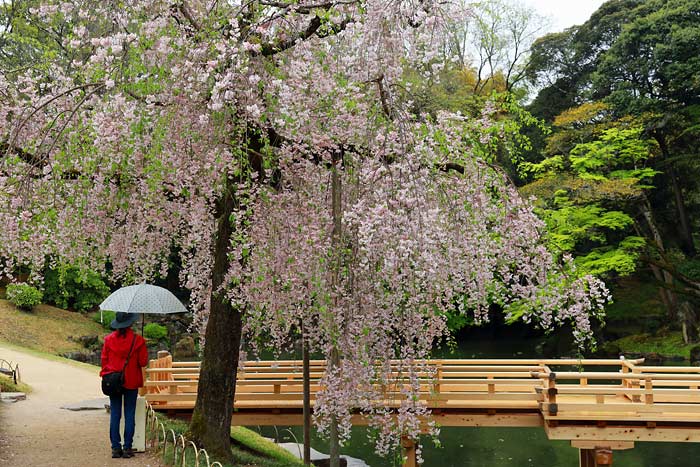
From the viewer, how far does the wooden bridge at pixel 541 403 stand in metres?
9.02

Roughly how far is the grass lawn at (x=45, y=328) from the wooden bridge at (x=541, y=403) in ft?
44.3

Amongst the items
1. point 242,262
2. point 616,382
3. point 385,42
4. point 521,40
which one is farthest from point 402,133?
point 521,40

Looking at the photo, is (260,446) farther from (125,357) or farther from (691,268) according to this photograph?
(691,268)

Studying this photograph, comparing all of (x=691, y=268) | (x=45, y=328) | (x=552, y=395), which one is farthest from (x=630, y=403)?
(x=45, y=328)

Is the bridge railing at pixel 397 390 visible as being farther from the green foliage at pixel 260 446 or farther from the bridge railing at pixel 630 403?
the green foliage at pixel 260 446

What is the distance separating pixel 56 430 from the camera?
8.54 metres

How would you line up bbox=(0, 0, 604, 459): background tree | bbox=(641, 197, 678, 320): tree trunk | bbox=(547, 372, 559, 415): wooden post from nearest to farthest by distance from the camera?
1. bbox=(0, 0, 604, 459): background tree
2. bbox=(547, 372, 559, 415): wooden post
3. bbox=(641, 197, 678, 320): tree trunk

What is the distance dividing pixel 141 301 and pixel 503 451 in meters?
8.27

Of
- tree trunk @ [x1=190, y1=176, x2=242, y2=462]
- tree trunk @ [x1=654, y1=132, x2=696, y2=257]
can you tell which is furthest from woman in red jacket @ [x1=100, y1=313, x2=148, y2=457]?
tree trunk @ [x1=654, y1=132, x2=696, y2=257]

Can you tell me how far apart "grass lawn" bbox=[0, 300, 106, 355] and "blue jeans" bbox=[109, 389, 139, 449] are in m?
16.1

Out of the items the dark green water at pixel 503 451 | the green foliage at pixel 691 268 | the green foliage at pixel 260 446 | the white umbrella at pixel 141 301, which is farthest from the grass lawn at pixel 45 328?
the green foliage at pixel 691 268

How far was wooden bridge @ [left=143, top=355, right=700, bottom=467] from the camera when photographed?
29.6 ft

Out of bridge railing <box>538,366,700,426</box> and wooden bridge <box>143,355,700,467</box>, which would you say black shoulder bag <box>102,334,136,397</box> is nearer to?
wooden bridge <box>143,355,700,467</box>

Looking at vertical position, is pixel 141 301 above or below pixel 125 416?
above
